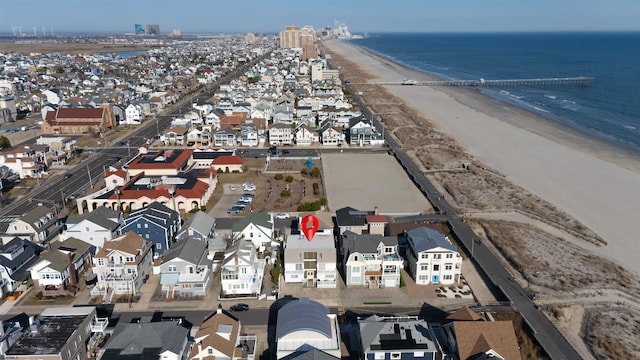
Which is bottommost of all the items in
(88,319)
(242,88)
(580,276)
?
(580,276)

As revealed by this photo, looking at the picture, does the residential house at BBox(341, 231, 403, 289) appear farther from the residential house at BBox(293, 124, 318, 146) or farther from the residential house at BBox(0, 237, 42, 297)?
the residential house at BBox(293, 124, 318, 146)

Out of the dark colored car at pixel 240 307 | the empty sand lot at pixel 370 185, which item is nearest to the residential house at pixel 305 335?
the dark colored car at pixel 240 307

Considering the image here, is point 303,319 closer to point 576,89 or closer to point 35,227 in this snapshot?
point 35,227

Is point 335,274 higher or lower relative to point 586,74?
lower

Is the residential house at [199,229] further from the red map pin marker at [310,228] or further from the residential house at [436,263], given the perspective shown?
the residential house at [436,263]

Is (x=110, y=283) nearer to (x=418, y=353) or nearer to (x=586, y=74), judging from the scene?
(x=418, y=353)

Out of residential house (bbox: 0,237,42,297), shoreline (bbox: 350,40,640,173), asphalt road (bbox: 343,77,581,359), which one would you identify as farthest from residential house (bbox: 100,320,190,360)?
shoreline (bbox: 350,40,640,173)

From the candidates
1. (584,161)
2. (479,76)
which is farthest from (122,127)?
(479,76)

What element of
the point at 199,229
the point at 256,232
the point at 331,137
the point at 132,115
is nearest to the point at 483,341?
the point at 256,232
